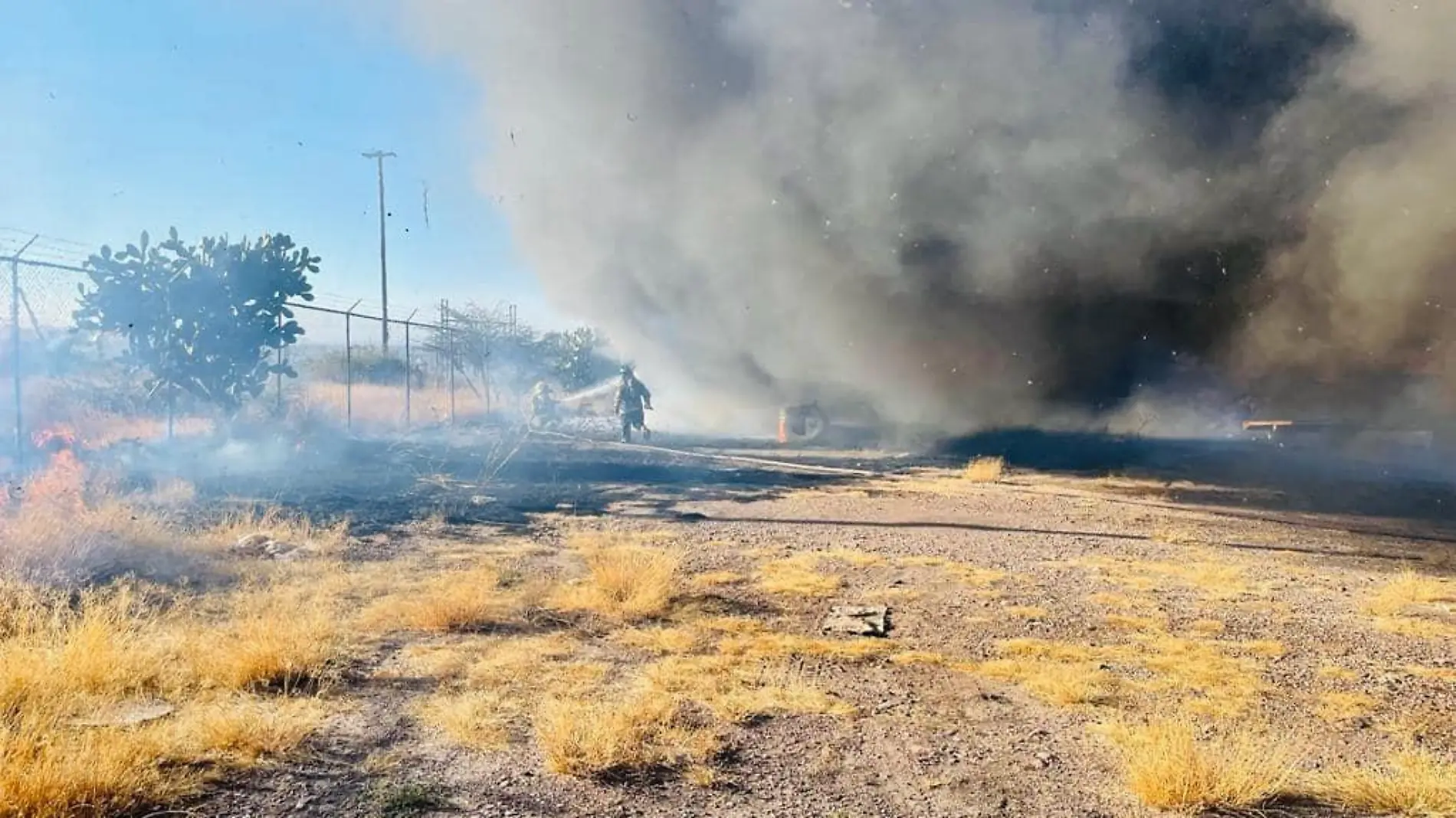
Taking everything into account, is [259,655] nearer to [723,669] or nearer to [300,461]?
[723,669]

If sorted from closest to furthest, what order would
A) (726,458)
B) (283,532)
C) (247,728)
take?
(247,728) < (283,532) < (726,458)

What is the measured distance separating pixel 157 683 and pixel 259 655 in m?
0.40

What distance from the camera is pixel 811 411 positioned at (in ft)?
70.8

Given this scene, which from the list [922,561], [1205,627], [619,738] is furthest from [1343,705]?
[922,561]

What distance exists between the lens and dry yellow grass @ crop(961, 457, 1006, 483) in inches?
522

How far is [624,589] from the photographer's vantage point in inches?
214

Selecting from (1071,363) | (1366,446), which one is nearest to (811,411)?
(1071,363)

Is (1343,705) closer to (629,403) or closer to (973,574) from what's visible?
(973,574)

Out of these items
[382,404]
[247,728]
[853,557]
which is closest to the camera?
[247,728]

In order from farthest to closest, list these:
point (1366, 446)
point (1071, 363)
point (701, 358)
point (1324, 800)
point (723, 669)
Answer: point (701, 358), point (1071, 363), point (1366, 446), point (723, 669), point (1324, 800)

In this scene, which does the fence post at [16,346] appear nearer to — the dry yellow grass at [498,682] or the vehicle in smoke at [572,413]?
the dry yellow grass at [498,682]

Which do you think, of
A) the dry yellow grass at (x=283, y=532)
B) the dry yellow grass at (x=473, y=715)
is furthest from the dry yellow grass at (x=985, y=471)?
the dry yellow grass at (x=473, y=715)

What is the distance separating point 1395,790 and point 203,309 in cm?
1202

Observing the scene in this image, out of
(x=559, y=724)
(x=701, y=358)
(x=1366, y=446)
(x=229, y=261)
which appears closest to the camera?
(x=559, y=724)
